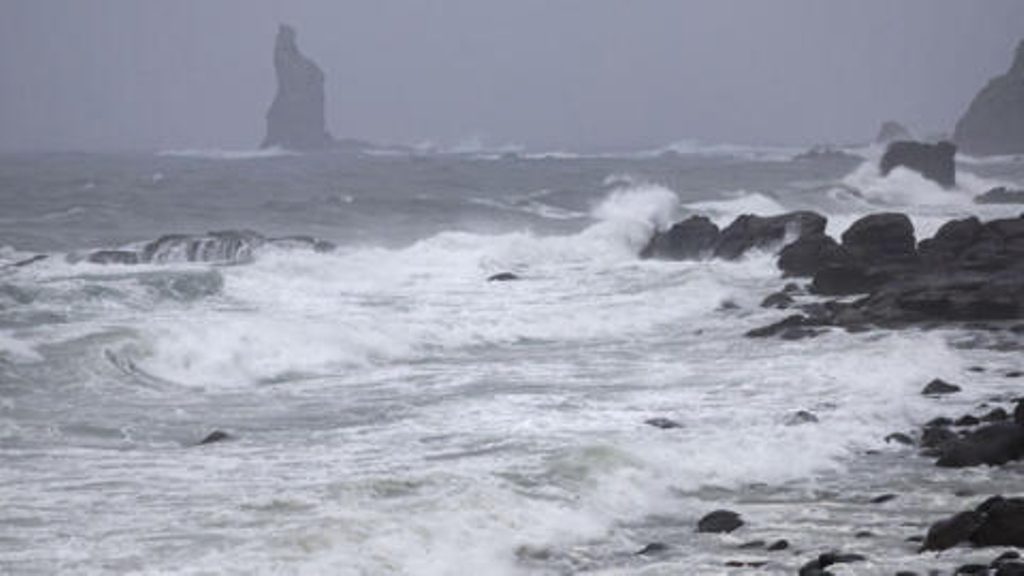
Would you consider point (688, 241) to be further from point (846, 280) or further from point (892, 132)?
point (892, 132)

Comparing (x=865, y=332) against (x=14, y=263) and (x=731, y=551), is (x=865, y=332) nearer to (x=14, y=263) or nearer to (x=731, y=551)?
(x=731, y=551)

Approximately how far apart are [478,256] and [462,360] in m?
18.4

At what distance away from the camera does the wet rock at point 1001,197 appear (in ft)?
187

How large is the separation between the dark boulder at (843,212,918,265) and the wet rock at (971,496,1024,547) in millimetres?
19551

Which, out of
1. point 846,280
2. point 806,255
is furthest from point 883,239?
point 806,255

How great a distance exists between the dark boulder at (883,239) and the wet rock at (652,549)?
19.5 m

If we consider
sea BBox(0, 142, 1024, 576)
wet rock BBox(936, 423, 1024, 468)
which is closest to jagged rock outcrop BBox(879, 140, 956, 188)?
sea BBox(0, 142, 1024, 576)

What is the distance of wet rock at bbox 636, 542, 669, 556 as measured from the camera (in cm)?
1162

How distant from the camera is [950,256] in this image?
95.6 ft

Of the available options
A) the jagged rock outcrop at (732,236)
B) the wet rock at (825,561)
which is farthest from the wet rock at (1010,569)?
the jagged rock outcrop at (732,236)

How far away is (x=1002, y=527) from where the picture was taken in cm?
1078

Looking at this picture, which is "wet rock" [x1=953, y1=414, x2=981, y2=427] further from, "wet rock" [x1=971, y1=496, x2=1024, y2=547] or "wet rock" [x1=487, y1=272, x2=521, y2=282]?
"wet rock" [x1=487, y1=272, x2=521, y2=282]

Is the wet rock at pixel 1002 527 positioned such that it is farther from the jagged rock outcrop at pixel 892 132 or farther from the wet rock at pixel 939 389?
the jagged rock outcrop at pixel 892 132

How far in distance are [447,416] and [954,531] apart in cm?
785
